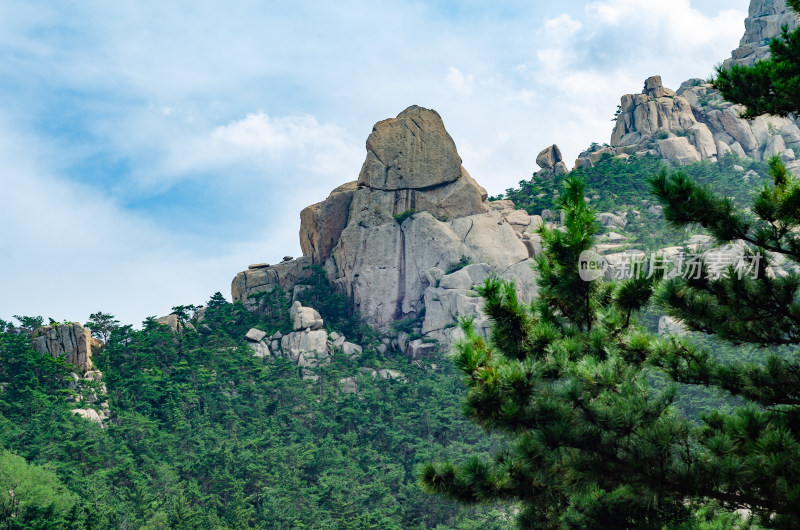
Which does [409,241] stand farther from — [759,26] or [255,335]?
[759,26]

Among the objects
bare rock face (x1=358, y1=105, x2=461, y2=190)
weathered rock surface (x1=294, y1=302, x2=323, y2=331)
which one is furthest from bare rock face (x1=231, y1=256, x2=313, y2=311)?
bare rock face (x1=358, y1=105, x2=461, y2=190)

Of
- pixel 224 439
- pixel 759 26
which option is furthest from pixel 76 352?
pixel 759 26

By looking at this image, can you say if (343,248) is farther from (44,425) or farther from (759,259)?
(759,259)

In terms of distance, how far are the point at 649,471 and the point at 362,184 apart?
94.8 ft

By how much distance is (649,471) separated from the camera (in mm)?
4664

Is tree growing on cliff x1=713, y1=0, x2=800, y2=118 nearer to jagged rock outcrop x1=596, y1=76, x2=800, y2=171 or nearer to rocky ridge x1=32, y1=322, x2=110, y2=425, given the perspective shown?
rocky ridge x1=32, y1=322, x2=110, y2=425

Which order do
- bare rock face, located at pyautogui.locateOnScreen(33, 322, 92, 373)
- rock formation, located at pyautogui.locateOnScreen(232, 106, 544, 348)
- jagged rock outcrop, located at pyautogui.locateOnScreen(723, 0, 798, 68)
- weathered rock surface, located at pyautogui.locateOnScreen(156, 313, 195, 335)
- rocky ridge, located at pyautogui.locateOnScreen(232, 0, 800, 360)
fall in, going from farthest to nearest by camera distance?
1. jagged rock outcrop, located at pyautogui.locateOnScreen(723, 0, 798, 68)
2. rock formation, located at pyautogui.locateOnScreen(232, 106, 544, 348)
3. rocky ridge, located at pyautogui.locateOnScreen(232, 0, 800, 360)
4. weathered rock surface, located at pyautogui.locateOnScreen(156, 313, 195, 335)
5. bare rock face, located at pyautogui.locateOnScreen(33, 322, 92, 373)

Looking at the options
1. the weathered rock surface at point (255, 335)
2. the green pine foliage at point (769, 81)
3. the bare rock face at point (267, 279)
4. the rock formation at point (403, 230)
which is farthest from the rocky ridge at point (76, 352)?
the green pine foliage at point (769, 81)

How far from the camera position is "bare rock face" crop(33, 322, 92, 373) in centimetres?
2523

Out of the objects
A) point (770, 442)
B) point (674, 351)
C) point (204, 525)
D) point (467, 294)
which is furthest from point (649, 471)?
point (467, 294)

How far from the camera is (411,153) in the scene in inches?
1261

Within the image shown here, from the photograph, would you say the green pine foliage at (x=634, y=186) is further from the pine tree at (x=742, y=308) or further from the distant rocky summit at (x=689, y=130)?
the pine tree at (x=742, y=308)

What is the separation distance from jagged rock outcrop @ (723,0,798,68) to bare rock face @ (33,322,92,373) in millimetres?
39854

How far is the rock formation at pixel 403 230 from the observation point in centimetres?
3083
